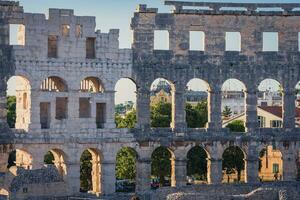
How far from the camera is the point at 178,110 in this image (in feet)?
171

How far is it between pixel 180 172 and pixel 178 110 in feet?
12.8

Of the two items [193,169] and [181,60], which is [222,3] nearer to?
[181,60]

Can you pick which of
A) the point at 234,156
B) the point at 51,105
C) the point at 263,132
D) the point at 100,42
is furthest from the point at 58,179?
the point at 234,156

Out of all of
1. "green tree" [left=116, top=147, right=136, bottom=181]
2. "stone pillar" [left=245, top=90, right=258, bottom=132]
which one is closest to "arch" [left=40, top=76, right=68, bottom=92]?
"green tree" [left=116, top=147, right=136, bottom=181]

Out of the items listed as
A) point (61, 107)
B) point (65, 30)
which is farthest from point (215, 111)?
point (65, 30)

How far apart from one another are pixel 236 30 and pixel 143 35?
6183mm

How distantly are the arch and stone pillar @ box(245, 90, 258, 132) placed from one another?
1194 cm

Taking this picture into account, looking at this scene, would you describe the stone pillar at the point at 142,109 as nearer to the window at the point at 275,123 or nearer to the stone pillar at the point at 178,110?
the stone pillar at the point at 178,110

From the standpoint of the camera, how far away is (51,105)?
162 ft

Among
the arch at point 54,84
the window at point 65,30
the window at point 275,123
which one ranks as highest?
the window at point 65,30

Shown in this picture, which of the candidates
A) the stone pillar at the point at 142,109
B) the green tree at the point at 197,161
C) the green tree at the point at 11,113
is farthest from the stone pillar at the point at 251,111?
the green tree at the point at 11,113

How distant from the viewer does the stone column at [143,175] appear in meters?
50.9

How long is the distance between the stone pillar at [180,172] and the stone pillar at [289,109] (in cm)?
734

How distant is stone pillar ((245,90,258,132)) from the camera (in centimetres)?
5319
